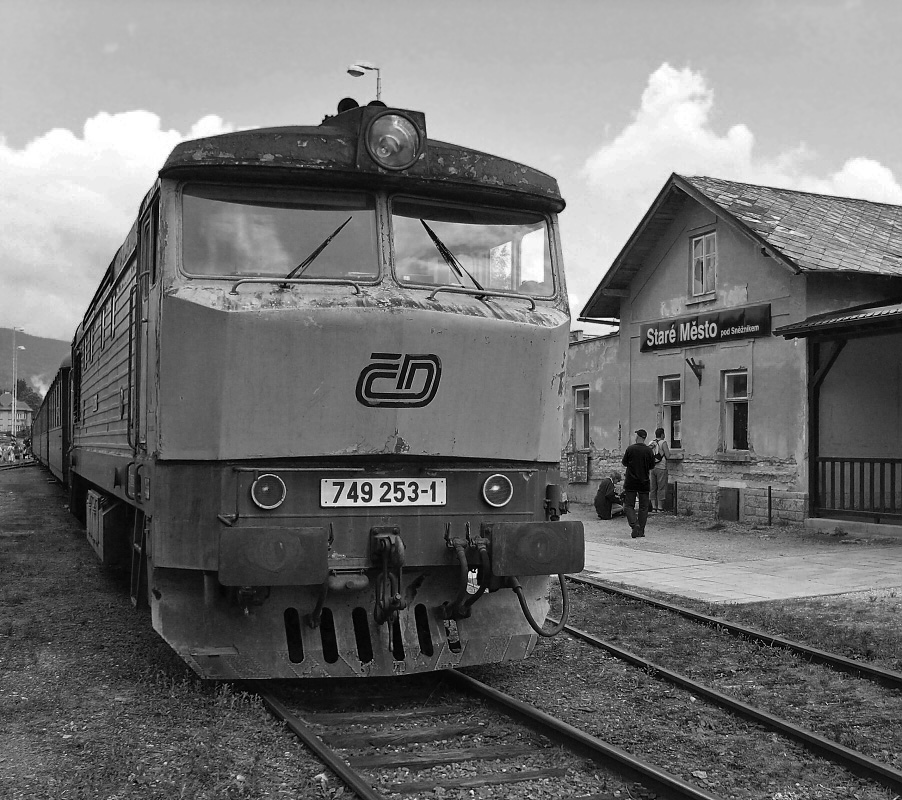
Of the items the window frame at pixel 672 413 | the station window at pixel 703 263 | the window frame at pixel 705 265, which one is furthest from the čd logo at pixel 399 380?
the window frame at pixel 672 413

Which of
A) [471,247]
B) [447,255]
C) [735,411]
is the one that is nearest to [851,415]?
[735,411]

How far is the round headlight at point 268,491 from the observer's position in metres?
5.53

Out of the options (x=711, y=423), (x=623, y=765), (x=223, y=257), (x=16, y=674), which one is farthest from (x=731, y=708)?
(x=711, y=423)

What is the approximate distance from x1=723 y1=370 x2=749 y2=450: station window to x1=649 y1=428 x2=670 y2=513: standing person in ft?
3.98

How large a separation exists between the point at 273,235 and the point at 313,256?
26 cm

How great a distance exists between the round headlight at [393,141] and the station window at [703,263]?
43.8ft

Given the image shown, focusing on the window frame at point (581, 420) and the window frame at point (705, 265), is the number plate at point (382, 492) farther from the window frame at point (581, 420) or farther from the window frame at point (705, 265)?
the window frame at point (581, 420)

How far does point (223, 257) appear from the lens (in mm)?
5797

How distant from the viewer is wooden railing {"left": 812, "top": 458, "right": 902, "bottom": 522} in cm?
1489

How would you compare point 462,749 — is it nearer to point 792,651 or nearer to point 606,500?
point 792,651

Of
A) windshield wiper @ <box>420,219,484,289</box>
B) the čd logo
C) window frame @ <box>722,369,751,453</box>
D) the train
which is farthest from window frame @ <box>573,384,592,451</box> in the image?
the čd logo

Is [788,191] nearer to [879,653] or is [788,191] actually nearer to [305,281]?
[879,653]

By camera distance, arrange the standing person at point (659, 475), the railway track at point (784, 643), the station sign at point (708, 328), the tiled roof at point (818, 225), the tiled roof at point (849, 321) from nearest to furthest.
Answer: the railway track at point (784, 643), the tiled roof at point (849, 321), the tiled roof at point (818, 225), the station sign at point (708, 328), the standing person at point (659, 475)

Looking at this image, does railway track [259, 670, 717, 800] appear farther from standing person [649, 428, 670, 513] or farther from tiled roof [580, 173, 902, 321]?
standing person [649, 428, 670, 513]
